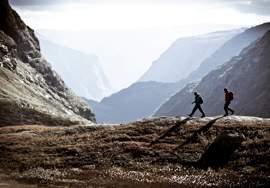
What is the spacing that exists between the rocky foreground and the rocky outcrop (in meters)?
57.2

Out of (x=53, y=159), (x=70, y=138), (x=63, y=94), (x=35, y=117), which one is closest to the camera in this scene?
(x=53, y=159)

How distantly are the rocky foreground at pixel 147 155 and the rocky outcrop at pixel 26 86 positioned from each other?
5721cm

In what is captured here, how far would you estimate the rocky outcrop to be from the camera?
4599 inches

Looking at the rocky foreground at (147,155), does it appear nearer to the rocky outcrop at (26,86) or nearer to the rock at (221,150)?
the rock at (221,150)

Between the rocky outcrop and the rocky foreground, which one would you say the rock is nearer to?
the rocky foreground

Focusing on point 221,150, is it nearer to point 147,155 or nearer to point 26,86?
point 147,155

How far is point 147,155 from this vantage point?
47.3m

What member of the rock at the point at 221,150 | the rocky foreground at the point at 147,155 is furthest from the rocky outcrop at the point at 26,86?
the rock at the point at 221,150

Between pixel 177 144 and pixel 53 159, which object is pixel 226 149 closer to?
pixel 177 144

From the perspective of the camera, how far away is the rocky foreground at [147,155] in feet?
128

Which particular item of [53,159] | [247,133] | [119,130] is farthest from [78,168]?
[247,133]

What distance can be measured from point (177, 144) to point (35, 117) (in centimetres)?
7293

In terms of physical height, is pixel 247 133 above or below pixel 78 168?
above

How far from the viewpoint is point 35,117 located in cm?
11644
